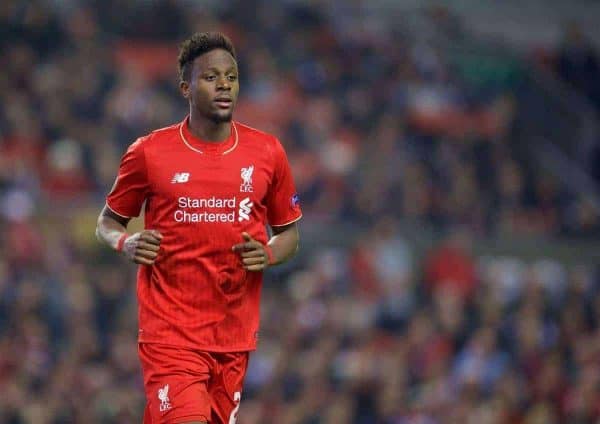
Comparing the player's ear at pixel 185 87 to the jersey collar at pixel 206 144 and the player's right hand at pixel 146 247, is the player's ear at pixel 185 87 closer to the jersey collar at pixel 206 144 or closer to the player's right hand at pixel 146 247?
the jersey collar at pixel 206 144

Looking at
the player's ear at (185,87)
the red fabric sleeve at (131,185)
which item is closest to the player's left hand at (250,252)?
the red fabric sleeve at (131,185)

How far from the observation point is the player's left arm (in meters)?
5.89

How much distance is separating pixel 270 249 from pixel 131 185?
0.72 meters

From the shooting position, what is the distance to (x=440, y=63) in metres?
16.4

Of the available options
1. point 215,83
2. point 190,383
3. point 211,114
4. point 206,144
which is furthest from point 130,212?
point 190,383

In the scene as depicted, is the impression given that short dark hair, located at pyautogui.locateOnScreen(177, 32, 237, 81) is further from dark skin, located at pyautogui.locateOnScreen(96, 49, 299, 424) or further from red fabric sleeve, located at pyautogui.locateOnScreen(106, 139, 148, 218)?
red fabric sleeve, located at pyautogui.locateOnScreen(106, 139, 148, 218)

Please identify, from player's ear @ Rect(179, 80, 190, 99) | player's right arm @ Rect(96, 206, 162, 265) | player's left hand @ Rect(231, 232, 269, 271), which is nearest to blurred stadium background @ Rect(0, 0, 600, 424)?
player's right arm @ Rect(96, 206, 162, 265)

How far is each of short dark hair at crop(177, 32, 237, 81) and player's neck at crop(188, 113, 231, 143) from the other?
21 cm

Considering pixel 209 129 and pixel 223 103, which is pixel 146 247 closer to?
pixel 209 129

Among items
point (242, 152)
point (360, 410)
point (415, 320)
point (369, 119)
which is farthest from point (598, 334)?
point (242, 152)

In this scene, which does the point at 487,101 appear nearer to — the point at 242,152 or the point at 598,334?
the point at 598,334

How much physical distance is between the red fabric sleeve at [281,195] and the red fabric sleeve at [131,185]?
0.61 meters

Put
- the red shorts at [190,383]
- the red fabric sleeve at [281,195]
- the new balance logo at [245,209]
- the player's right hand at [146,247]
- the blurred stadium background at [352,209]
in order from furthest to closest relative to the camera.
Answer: the blurred stadium background at [352,209] < the red fabric sleeve at [281,195] < the new balance logo at [245,209] < the player's right hand at [146,247] < the red shorts at [190,383]

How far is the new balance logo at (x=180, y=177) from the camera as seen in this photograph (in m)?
5.88
